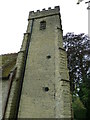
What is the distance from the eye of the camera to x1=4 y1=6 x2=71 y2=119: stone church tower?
10578mm

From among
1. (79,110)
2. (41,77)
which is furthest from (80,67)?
(41,77)

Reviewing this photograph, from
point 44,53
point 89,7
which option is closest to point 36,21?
point 44,53

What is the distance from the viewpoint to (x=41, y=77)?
39.8 ft

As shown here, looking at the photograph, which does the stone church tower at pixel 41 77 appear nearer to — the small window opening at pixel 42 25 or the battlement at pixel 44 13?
the small window opening at pixel 42 25

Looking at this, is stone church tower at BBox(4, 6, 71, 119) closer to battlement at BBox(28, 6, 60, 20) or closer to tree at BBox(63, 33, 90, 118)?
battlement at BBox(28, 6, 60, 20)

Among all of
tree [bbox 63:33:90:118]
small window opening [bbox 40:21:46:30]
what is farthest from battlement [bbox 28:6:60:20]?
tree [bbox 63:33:90:118]

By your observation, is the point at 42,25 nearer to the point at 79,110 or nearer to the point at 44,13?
the point at 44,13

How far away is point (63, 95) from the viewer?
10508mm

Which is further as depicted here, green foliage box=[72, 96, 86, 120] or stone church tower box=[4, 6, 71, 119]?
green foliage box=[72, 96, 86, 120]

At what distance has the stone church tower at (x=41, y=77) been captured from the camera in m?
10.6

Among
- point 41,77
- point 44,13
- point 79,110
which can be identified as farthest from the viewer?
point 79,110

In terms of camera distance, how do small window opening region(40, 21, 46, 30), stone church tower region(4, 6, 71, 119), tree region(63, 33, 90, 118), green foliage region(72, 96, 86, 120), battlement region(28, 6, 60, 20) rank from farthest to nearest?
tree region(63, 33, 90, 118)
green foliage region(72, 96, 86, 120)
battlement region(28, 6, 60, 20)
small window opening region(40, 21, 46, 30)
stone church tower region(4, 6, 71, 119)

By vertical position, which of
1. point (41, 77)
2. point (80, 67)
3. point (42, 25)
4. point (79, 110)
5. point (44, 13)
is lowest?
point (79, 110)

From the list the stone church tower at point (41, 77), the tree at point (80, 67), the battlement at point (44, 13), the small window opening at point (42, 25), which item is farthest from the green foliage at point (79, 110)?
the battlement at point (44, 13)
